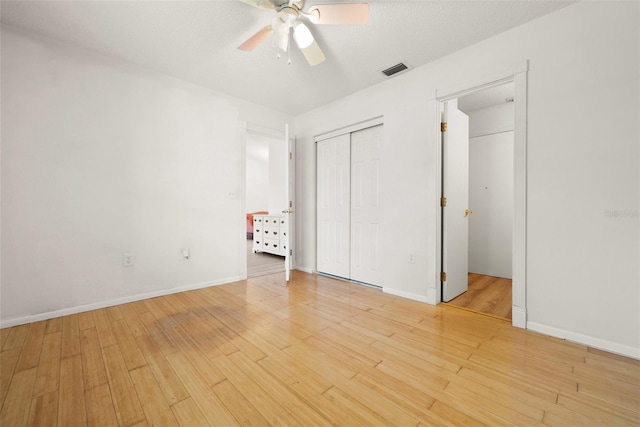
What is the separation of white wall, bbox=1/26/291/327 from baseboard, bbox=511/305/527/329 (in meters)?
3.22

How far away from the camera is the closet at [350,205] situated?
3338 millimetres

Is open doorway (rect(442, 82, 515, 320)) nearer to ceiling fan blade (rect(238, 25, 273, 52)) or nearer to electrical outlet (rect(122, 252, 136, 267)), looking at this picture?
ceiling fan blade (rect(238, 25, 273, 52))

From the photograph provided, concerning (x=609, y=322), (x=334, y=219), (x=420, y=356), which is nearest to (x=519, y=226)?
(x=609, y=322)

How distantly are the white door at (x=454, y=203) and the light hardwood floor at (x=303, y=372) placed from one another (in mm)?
564

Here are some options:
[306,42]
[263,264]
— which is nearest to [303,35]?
[306,42]

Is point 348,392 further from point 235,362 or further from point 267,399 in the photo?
point 235,362

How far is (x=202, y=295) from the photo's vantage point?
9.85ft

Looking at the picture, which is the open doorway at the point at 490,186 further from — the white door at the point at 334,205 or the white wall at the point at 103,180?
the white wall at the point at 103,180

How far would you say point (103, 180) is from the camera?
8.57 ft

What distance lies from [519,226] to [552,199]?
0.30 meters

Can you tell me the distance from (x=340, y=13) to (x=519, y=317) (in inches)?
109

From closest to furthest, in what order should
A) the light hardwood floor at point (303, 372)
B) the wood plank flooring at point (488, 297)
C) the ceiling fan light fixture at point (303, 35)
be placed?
the light hardwood floor at point (303, 372) → the ceiling fan light fixture at point (303, 35) → the wood plank flooring at point (488, 297)

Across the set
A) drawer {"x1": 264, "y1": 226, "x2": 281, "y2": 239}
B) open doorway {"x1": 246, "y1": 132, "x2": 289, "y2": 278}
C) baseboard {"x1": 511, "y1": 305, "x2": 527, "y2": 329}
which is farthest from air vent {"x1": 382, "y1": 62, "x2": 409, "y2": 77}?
→ drawer {"x1": 264, "y1": 226, "x2": 281, "y2": 239}

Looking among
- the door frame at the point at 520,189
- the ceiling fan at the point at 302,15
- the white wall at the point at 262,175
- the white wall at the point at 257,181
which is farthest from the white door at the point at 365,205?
the white wall at the point at 257,181
